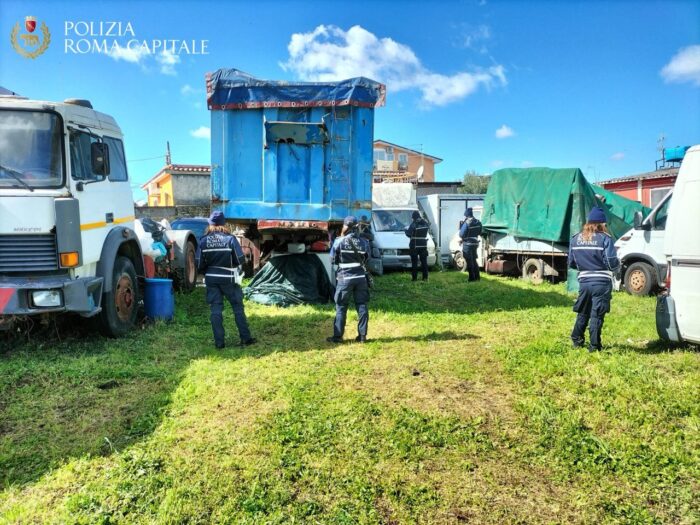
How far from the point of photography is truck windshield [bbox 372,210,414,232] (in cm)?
1403

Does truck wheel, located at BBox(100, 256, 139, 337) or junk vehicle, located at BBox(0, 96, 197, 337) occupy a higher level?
junk vehicle, located at BBox(0, 96, 197, 337)

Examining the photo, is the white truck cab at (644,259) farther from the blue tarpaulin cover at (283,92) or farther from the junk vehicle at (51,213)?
the junk vehicle at (51,213)

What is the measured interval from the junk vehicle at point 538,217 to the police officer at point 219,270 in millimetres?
7080

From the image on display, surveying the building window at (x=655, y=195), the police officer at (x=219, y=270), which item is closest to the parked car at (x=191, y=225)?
the police officer at (x=219, y=270)

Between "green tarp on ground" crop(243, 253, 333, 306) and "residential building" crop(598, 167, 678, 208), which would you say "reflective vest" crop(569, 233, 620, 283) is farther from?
"residential building" crop(598, 167, 678, 208)

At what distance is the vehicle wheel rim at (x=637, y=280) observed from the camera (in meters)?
9.41

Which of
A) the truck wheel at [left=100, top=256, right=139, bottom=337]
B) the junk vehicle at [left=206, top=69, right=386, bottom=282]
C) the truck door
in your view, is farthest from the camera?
the junk vehicle at [left=206, top=69, right=386, bottom=282]

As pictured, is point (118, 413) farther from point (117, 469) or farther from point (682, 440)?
point (682, 440)

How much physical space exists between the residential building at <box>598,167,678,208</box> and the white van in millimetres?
16061

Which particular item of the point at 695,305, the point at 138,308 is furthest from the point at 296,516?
the point at 138,308

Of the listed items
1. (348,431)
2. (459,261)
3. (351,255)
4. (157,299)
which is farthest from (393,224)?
(348,431)

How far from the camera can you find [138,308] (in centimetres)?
709

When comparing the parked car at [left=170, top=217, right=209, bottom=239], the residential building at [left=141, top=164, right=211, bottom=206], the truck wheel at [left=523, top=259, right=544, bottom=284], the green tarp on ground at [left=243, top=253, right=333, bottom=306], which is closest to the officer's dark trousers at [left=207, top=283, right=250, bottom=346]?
the green tarp on ground at [left=243, top=253, right=333, bottom=306]

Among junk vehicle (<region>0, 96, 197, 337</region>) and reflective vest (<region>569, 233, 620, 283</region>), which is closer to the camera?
junk vehicle (<region>0, 96, 197, 337</region>)
